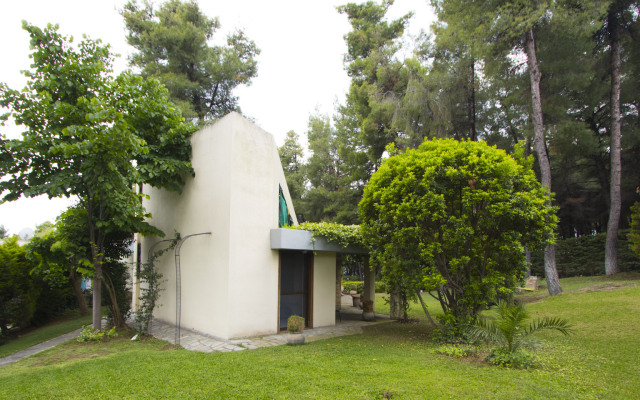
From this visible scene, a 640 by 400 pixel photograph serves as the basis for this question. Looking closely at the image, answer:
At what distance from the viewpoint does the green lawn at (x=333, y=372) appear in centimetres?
436

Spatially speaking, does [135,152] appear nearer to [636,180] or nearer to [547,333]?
[547,333]

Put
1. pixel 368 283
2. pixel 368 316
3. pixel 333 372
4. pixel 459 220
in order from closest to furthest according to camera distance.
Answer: pixel 333 372 < pixel 459 220 < pixel 368 316 < pixel 368 283

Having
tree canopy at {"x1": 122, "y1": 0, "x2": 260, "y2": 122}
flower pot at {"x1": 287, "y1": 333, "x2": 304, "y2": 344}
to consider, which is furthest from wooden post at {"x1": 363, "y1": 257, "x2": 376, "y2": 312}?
tree canopy at {"x1": 122, "y1": 0, "x2": 260, "y2": 122}

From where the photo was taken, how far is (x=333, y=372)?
516 cm

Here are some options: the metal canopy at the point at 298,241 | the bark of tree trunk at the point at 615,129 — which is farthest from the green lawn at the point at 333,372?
the bark of tree trunk at the point at 615,129

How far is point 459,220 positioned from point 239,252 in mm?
4749

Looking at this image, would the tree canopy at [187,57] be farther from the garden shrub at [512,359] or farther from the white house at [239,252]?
the garden shrub at [512,359]

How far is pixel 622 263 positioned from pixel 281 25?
17.9 meters

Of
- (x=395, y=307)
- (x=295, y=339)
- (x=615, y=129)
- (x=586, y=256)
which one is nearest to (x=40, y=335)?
(x=295, y=339)

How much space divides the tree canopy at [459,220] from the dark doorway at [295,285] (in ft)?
7.84

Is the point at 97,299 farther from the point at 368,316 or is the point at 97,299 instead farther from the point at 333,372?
the point at 368,316

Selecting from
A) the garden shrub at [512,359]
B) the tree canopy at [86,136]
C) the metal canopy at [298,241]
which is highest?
the tree canopy at [86,136]

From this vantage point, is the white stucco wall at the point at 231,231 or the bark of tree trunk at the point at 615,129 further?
the bark of tree trunk at the point at 615,129

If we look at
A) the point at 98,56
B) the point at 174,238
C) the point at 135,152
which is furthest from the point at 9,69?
the point at 174,238
